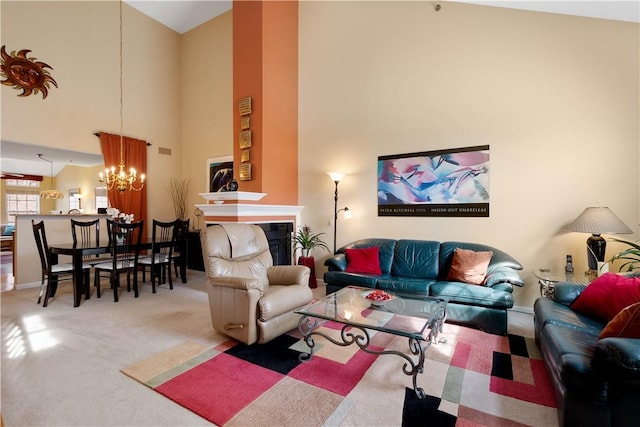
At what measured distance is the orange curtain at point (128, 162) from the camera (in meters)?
5.75

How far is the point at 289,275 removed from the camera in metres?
3.15

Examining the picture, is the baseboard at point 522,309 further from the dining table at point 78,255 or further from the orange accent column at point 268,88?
the dining table at point 78,255

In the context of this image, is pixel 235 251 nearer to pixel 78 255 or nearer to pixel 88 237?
pixel 78 255

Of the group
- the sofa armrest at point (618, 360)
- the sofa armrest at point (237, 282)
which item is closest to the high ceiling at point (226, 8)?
the sofa armrest at point (618, 360)

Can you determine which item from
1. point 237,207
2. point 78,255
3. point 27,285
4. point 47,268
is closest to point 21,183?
point 27,285

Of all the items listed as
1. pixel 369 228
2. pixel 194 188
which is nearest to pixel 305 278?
pixel 369 228

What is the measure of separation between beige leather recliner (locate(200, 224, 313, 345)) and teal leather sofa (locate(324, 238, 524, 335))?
984mm

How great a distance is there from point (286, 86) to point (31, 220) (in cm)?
476

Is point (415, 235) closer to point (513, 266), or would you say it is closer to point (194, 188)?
point (513, 266)

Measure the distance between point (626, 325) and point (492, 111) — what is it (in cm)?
290

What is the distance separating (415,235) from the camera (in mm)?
4277

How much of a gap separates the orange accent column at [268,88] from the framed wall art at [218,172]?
1.51 m

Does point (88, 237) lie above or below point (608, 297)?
above

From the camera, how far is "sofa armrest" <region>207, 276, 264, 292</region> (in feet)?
8.45
